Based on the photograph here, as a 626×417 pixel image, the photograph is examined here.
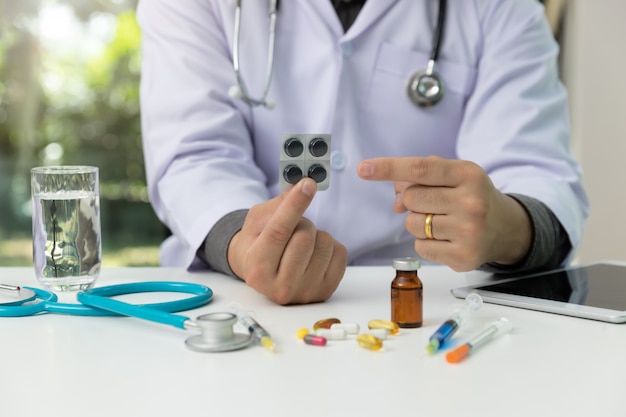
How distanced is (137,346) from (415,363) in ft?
0.84

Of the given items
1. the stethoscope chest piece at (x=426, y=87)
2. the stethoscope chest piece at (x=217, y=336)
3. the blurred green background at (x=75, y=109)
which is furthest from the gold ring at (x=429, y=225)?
the blurred green background at (x=75, y=109)

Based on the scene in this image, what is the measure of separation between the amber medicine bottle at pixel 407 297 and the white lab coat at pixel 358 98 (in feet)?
1.67

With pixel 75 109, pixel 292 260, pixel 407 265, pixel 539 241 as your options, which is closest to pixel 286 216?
pixel 292 260

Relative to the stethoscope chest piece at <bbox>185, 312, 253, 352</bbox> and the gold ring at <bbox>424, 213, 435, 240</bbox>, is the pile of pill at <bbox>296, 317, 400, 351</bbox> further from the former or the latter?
the gold ring at <bbox>424, 213, 435, 240</bbox>

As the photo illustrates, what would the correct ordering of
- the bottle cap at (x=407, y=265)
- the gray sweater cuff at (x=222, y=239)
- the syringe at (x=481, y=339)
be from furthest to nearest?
1. the gray sweater cuff at (x=222, y=239)
2. the bottle cap at (x=407, y=265)
3. the syringe at (x=481, y=339)

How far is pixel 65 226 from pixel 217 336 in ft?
1.10

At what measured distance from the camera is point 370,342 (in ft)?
2.23

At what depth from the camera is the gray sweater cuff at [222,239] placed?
103 centimetres

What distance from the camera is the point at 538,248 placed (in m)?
1.07

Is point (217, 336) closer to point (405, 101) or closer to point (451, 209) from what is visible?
point (451, 209)

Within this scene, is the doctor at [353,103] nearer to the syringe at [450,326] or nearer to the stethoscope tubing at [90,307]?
the stethoscope tubing at [90,307]

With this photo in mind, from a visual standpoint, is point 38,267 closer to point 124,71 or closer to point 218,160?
point 218,160

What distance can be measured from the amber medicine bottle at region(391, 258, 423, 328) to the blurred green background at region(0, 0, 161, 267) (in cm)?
223

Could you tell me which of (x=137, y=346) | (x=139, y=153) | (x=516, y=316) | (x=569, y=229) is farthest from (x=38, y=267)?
(x=139, y=153)
